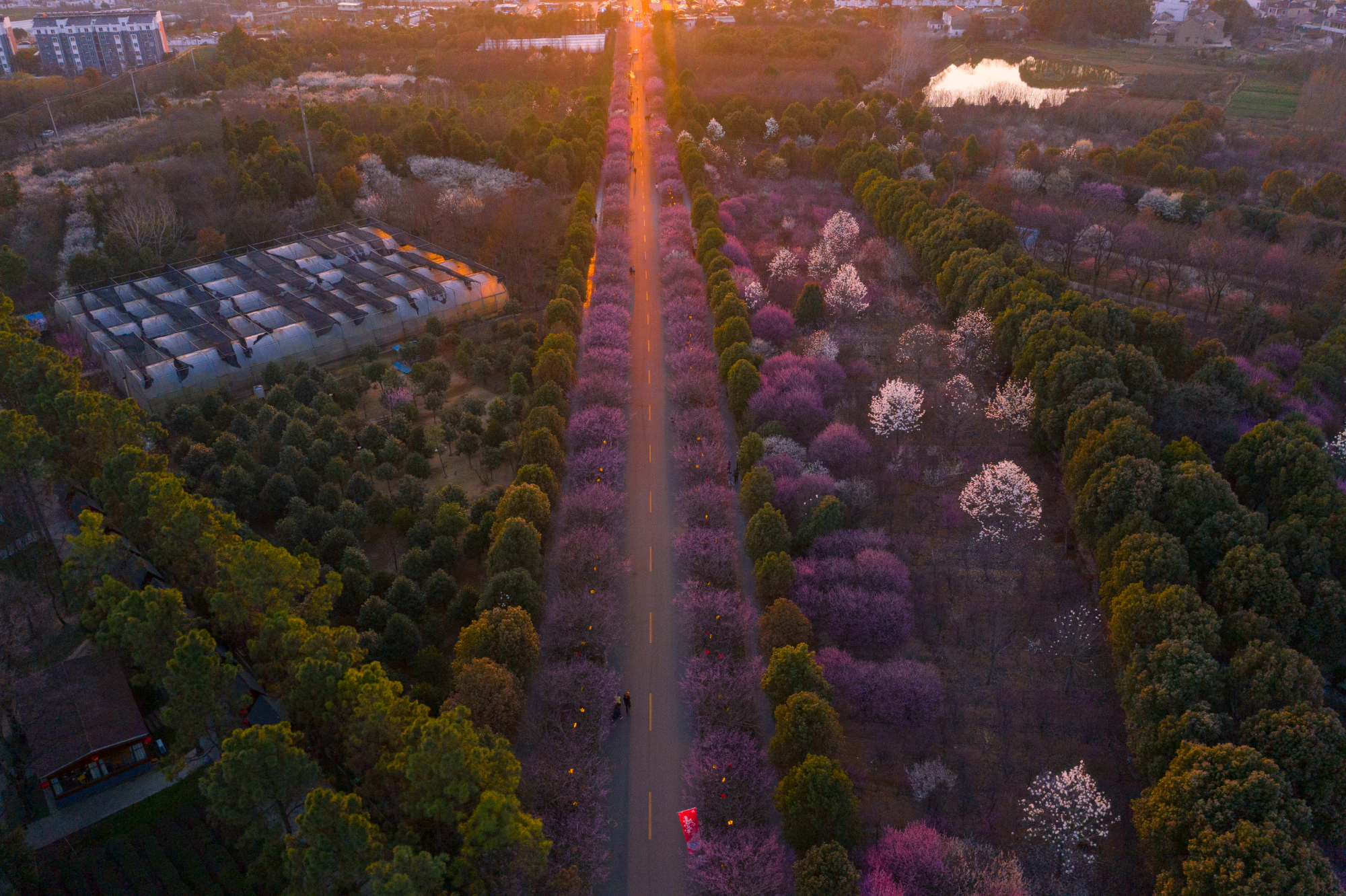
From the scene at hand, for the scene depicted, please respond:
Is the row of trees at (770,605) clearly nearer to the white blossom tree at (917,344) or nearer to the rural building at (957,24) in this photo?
the white blossom tree at (917,344)

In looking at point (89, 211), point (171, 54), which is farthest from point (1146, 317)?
point (171, 54)

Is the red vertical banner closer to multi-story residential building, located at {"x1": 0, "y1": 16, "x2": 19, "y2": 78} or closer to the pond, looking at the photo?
the pond

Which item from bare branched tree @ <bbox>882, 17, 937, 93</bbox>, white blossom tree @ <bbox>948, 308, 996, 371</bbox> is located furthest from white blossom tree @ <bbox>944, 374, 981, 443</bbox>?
bare branched tree @ <bbox>882, 17, 937, 93</bbox>

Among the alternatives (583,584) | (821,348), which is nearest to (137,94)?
(821,348)

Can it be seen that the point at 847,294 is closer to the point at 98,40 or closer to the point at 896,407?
the point at 896,407

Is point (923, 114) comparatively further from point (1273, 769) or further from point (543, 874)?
point (543, 874)

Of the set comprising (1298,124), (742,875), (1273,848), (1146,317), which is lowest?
(742,875)
